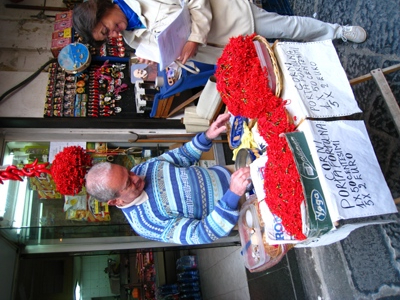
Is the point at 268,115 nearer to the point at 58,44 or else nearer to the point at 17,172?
the point at 17,172

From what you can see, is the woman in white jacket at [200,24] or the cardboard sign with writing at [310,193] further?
the woman in white jacket at [200,24]

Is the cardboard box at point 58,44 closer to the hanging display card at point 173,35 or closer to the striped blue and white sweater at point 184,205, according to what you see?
the hanging display card at point 173,35

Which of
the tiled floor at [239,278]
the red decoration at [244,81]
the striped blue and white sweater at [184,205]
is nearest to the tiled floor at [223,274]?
the tiled floor at [239,278]

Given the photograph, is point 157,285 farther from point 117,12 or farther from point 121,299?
point 117,12

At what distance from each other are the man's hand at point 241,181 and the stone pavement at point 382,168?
2.72 feet

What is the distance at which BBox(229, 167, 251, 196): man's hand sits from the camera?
1.41m

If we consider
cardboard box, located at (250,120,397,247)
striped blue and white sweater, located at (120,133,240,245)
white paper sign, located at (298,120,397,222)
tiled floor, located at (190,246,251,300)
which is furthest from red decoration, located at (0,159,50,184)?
tiled floor, located at (190,246,251,300)

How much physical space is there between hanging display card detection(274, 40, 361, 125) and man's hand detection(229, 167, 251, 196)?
344mm

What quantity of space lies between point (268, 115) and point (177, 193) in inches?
27.1

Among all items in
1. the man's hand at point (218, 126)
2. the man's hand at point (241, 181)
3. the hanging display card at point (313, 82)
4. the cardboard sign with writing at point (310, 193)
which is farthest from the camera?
the man's hand at point (218, 126)

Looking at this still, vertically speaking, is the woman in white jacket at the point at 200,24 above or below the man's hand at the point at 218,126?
above

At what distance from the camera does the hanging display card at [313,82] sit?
1.19 meters

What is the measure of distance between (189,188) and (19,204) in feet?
6.62

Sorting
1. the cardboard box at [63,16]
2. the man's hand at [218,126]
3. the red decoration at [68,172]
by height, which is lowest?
the red decoration at [68,172]
